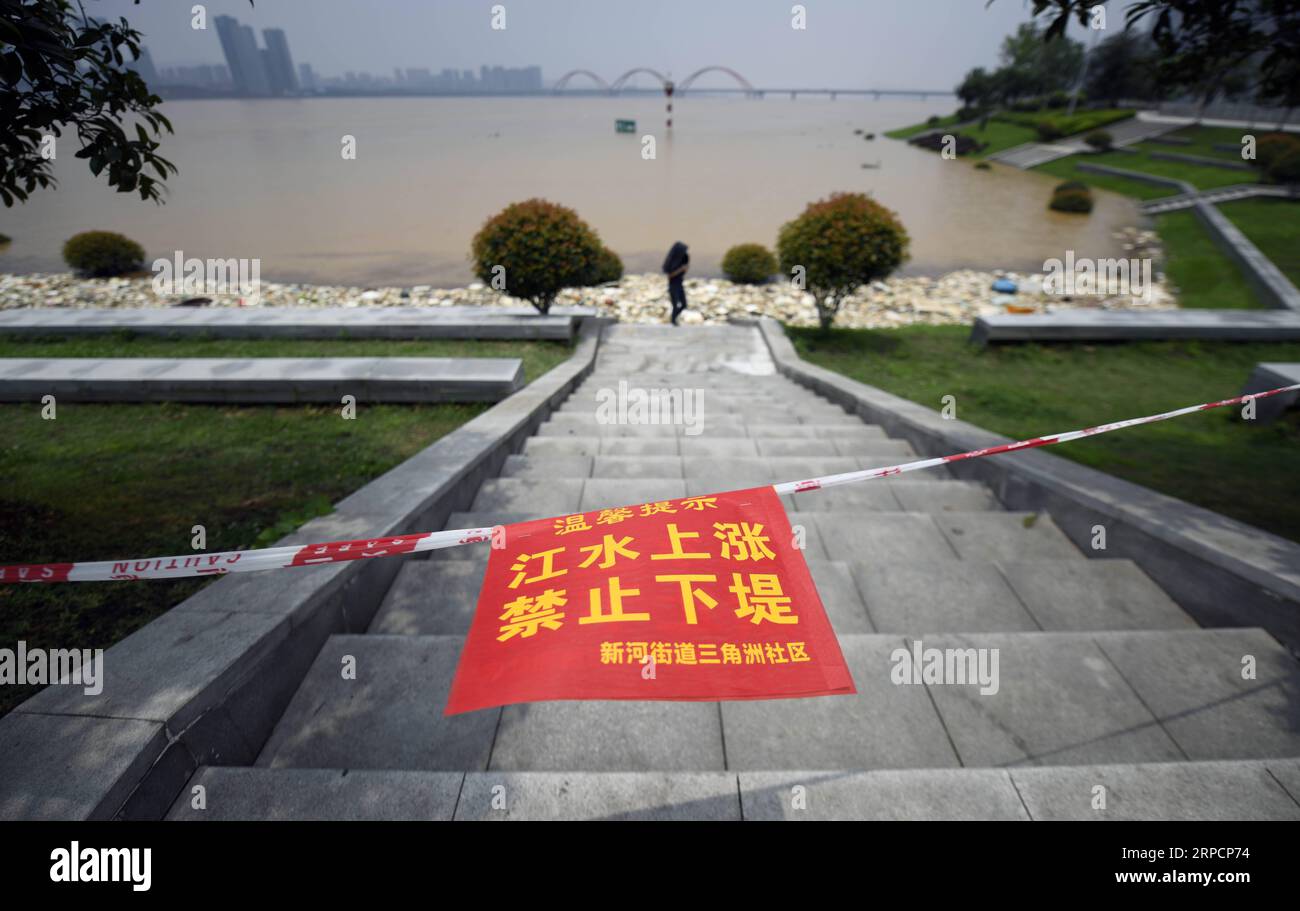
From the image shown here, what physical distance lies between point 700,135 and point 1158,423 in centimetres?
7987

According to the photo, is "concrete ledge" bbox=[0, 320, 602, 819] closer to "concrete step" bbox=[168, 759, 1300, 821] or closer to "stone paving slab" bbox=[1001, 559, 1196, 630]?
"concrete step" bbox=[168, 759, 1300, 821]

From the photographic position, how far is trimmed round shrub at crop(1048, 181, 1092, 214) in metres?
26.9

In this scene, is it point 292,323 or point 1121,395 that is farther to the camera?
point 292,323

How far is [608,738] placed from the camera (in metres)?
2.36

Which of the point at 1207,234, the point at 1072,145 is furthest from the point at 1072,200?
the point at 1072,145

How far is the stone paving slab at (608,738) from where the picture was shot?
2.28 metres

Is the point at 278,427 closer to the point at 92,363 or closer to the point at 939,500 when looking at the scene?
the point at 92,363

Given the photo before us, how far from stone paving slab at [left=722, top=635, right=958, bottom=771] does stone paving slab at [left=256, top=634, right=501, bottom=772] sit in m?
1.01

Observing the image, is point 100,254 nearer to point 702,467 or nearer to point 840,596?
point 702,467

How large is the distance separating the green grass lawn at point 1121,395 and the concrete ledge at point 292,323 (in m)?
5.59

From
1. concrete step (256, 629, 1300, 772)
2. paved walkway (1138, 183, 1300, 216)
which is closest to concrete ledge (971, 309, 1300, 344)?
concrete step (256, 629, 1300, 772)

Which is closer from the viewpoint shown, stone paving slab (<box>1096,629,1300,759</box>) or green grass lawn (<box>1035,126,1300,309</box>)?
stone paving slab (<box>1096,629,1300,759</box>)
